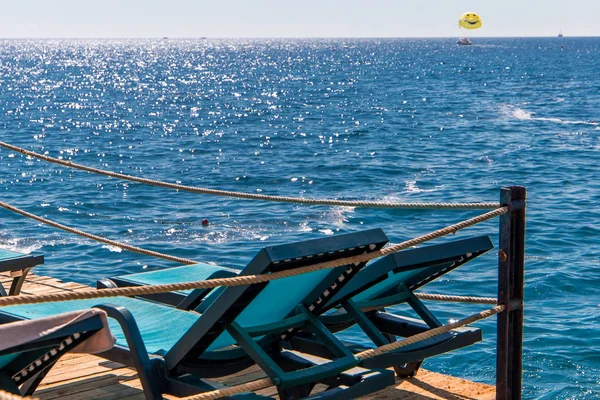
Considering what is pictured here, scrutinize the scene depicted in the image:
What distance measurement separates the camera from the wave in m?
36.2

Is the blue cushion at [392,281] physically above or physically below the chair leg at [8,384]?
above

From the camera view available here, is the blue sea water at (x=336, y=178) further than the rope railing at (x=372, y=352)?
Yes

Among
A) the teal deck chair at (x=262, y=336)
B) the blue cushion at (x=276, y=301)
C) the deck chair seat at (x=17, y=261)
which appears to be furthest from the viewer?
the deck chair seat at (x=17, y=261)

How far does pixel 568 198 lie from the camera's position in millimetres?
18328

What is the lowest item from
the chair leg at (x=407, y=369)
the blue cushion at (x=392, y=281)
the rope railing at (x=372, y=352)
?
the chair leg at (x=407, y=369)

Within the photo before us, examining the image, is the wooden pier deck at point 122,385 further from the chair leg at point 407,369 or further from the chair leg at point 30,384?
the chair leg at point 30,384

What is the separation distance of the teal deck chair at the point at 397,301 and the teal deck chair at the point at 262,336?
16 cm

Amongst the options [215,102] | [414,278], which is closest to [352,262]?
[414,278]

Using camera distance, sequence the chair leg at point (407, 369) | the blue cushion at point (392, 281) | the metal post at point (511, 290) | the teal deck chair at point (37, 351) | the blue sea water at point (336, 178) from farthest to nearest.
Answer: the blue sea water at point (336, 178)
the chair leg at point (407, 369)
the blue cushion at point (392, 281)
the metal post at point (511, 290)
the teal deck chair at point (37, 351)

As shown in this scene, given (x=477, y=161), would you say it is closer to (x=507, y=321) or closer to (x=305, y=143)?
(x=305, y=143)

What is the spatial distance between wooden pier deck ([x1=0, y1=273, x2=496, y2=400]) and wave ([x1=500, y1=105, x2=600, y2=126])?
106ft

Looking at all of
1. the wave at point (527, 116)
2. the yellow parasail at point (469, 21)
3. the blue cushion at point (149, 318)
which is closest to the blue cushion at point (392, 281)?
the blue cushion at point (149, 318)

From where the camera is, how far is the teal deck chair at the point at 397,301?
4238 mm

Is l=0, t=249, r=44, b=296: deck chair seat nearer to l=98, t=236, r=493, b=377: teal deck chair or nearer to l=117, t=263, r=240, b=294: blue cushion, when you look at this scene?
l=117, t=263, r=240, b=294: blue cushion
